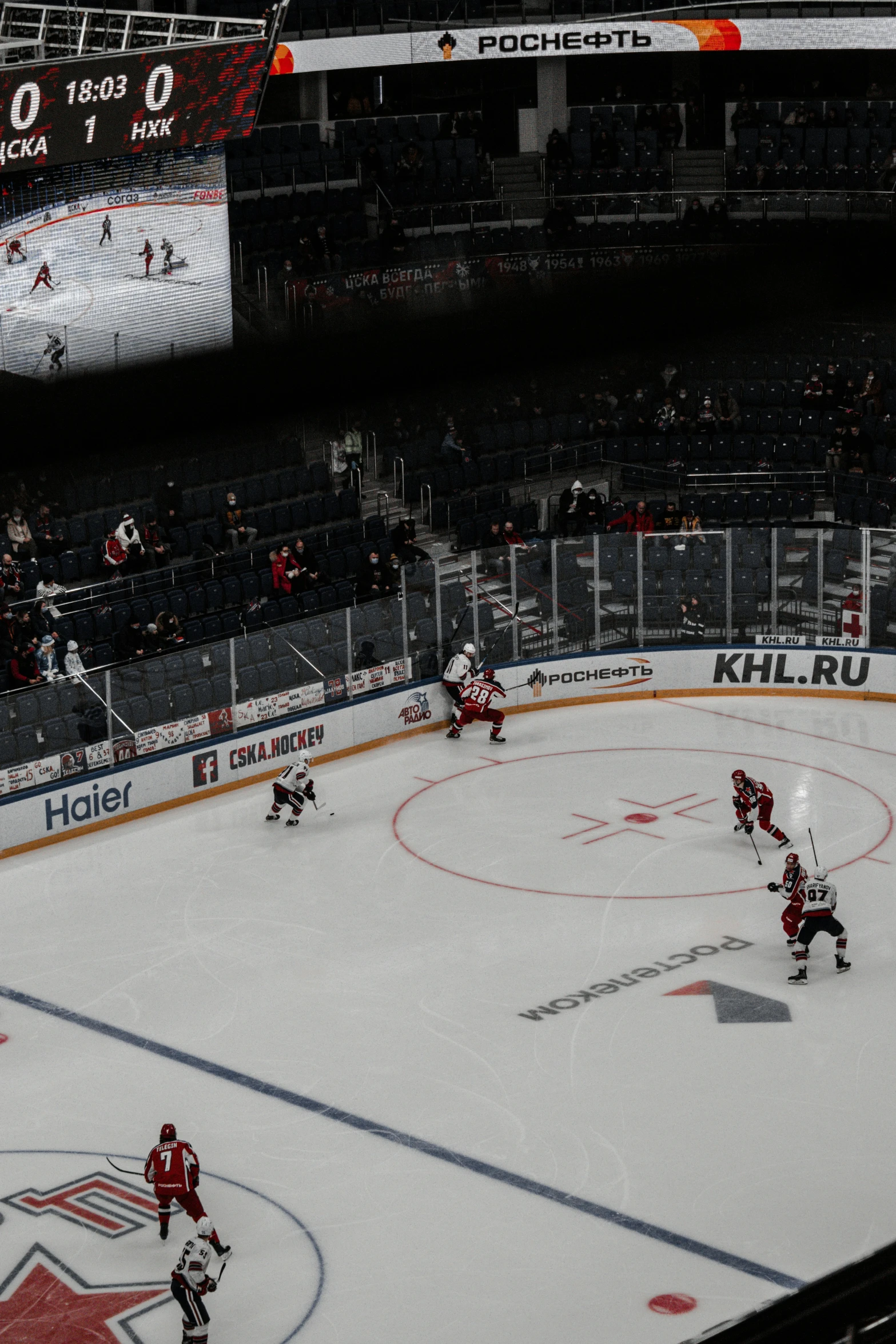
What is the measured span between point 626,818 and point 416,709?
4417mm

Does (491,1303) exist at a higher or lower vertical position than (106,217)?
lower

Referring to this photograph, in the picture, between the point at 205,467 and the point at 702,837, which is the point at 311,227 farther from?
the point at 702,837

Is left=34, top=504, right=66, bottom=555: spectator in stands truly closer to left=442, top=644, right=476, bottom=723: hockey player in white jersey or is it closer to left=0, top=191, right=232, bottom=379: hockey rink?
left=0, top=191, right=232, bottom=379: hockey rink

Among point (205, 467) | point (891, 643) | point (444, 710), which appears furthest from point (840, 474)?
point (205, 467)

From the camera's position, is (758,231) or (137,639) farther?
(137,639)

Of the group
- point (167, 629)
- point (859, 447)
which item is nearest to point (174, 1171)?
point (167, 629)

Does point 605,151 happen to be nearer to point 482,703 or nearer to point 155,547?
point 155,547

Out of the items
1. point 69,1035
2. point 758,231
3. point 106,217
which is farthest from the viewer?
point 106,217

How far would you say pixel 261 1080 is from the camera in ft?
44.8

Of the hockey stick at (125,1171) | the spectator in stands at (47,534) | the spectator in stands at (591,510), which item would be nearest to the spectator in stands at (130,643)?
the spectator in stands at (47,534)

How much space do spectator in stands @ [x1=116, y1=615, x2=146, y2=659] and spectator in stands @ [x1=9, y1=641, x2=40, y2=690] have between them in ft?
3.79

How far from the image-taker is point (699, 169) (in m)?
32.6

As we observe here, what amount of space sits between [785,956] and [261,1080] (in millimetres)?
5157

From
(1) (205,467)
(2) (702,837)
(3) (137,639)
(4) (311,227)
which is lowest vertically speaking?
(2) (702,837)
